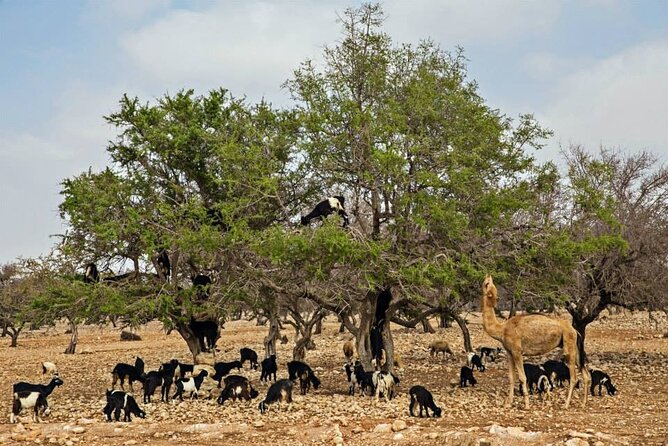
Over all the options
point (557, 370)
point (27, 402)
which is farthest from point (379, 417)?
point (27, 402)

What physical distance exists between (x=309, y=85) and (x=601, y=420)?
33.0 ft

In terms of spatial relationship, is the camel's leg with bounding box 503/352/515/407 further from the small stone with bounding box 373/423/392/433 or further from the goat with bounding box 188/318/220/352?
the goat with bounding box 188/318/220/352

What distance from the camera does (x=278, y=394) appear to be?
53.7 ft

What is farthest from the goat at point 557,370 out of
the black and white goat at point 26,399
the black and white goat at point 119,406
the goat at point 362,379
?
the black and white goat at point 26,399

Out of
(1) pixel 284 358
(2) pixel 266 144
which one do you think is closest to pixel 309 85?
(2) pixel 266 144

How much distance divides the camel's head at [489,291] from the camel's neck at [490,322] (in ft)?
0.32

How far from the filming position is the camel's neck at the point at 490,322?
1677 centimetres

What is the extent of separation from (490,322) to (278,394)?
16.3 ft

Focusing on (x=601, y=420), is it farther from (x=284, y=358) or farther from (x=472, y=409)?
(x=284, y=358)

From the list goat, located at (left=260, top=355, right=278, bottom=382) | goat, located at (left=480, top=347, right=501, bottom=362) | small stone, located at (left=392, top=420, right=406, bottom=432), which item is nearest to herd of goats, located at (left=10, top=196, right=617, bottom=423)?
goat, located at (left=260, top=355, right=278, bottom=382)

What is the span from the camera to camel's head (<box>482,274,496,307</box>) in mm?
16203

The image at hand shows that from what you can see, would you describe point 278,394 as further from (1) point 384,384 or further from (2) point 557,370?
(2) point 557,370

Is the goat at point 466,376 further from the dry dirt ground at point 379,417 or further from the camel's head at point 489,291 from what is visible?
the camel's head at point 489,291

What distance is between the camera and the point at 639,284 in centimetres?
2333
